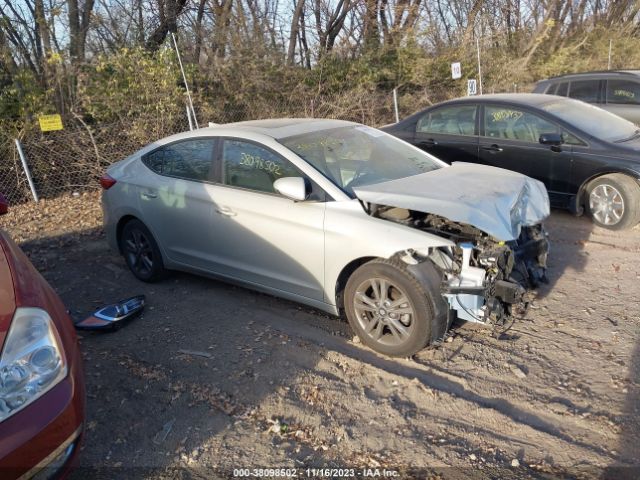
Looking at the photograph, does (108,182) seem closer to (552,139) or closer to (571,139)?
(552,139)

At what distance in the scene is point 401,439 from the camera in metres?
2.97

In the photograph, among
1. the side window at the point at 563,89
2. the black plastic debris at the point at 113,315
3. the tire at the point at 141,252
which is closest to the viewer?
the black plastic debris at the point at 113,315

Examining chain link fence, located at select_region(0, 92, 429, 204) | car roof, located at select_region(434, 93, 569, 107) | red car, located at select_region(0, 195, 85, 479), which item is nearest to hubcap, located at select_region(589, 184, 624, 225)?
car roof, located at select_region(434, 93, 569, 107)

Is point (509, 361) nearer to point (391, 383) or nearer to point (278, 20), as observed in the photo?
point (391, 383)

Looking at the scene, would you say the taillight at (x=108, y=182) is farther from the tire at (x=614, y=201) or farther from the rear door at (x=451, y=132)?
the tire at (x=614, y=201)

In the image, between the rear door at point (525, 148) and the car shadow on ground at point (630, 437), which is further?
the rear door at point (525, 148)

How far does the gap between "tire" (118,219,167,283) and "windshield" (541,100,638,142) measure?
490cm

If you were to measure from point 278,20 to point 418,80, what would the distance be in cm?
412

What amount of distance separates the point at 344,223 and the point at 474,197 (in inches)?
36.3

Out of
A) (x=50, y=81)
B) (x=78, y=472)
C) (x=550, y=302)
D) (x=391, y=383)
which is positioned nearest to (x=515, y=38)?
(x=50, y=81)

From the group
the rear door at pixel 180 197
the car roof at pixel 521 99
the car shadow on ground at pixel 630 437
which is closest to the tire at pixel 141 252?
the rear door at pixel 180 197

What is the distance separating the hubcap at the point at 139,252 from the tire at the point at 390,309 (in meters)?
2.42

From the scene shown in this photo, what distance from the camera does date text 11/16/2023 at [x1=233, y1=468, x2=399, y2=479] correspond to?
2.73 metres

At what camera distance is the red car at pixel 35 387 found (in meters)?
2.10
